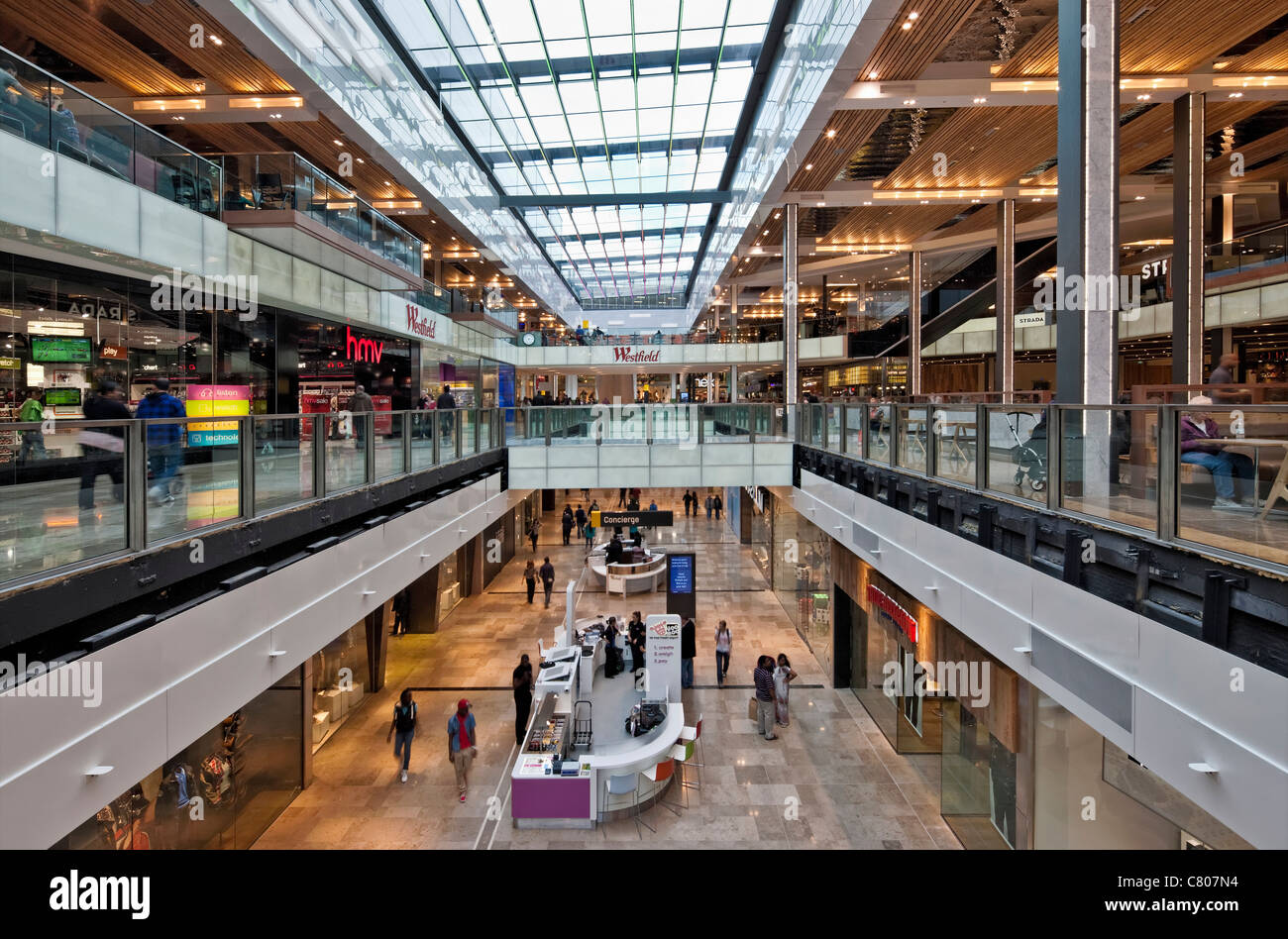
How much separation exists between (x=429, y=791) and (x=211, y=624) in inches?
241

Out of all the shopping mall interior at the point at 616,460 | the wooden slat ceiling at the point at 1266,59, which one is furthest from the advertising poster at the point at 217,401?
the wooden slat ceiling at the point at 1266,59

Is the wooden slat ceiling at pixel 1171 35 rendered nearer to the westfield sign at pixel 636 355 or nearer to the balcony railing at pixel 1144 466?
the balcony railing at pixel 1144 466

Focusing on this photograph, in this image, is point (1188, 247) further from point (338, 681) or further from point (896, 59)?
point (338, 681)

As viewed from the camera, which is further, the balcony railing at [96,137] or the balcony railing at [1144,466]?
the balcony railing at [96,137]

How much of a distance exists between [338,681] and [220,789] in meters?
3.92

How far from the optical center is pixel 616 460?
16.9 m

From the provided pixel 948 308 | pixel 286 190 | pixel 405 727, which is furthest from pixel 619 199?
pixel 405 727

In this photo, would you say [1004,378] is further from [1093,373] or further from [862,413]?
[1093,373]

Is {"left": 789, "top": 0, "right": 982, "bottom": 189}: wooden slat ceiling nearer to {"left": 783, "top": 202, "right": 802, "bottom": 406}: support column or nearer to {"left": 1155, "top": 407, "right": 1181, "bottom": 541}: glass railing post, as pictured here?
{"left": 783, "top": 202, "right": 802, "bottom": 406}: support column

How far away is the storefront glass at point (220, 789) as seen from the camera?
7055mm

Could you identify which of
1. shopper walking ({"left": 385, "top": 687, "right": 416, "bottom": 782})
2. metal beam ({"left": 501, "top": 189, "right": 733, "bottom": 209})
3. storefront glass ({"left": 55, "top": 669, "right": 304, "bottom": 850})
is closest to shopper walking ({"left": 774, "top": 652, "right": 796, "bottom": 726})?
shopper walking ({"left": 385, "top": 687, "right": 416, "bottom": 782})

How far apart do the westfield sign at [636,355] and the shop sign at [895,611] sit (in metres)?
25.7

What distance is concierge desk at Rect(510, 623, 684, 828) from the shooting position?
372 inches

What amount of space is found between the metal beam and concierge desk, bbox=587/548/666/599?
1220 centimetres
